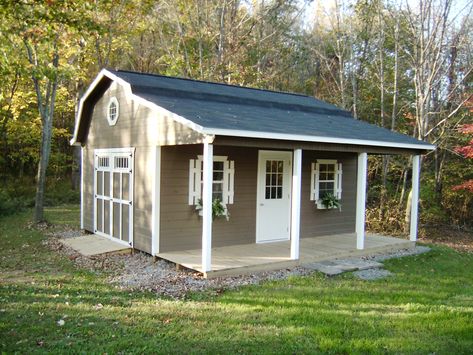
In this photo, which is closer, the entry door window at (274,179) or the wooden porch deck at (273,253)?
the wooden porch deck at (273,253)

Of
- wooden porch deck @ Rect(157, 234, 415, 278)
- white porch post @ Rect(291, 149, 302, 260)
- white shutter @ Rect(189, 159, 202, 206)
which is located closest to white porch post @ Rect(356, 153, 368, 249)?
wooden porch deck @ Rect(157, 234, 415, 278)

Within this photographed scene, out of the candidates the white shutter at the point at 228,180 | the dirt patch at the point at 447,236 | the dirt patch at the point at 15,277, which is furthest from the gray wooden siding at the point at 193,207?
the dirt patch at the point at 447,236

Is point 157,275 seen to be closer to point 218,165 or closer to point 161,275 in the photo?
point 161,275

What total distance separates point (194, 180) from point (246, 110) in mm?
1774

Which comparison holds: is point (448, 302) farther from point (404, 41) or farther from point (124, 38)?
point (124, 38)

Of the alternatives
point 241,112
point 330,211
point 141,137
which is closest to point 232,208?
point 241,112

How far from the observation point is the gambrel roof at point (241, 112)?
22.4 feet

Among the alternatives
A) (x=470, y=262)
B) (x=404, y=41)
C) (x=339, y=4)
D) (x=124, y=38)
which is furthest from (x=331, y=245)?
(x=124, y=38)

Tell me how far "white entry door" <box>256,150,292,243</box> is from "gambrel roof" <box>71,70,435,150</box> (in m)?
0.96

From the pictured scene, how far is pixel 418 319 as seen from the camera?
16.4 ft

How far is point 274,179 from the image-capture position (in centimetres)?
927

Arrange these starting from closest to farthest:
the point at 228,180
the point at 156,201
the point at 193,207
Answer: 1. the point at 156,201
2. the point at 193,207
3. the point at 228,180

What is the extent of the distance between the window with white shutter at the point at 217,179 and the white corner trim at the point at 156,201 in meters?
0.62

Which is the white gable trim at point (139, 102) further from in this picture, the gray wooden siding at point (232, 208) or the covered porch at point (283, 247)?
the gray wooden siding at point (232, 208)
